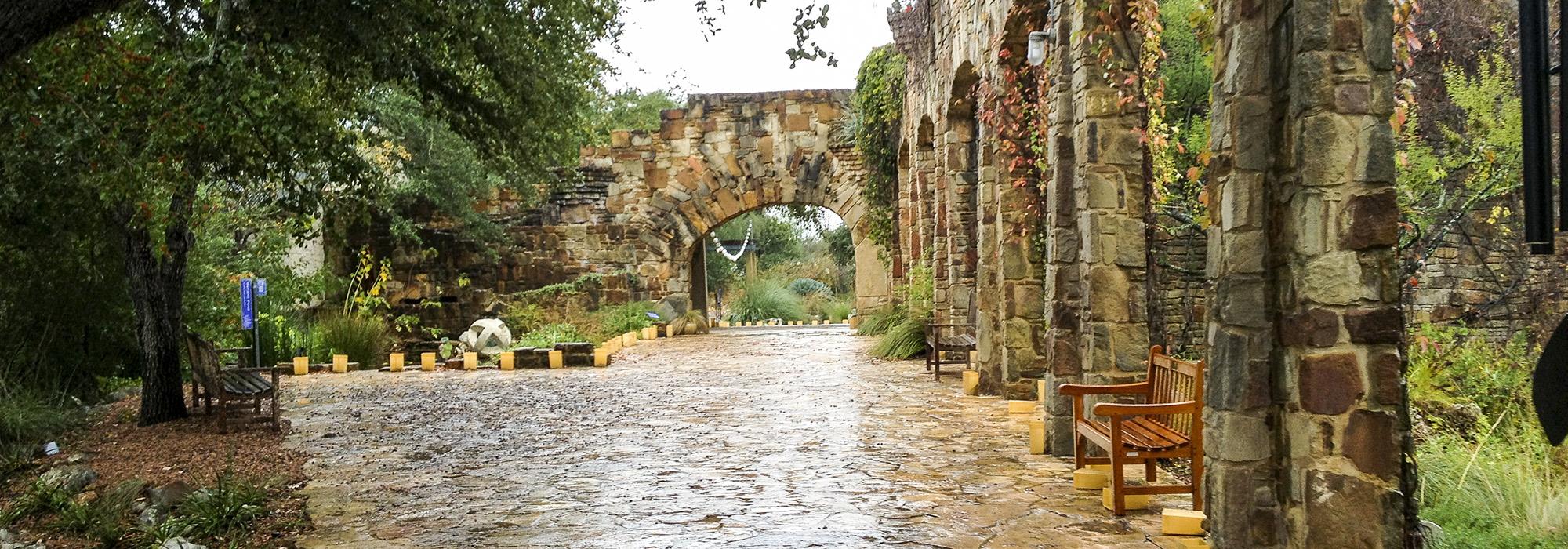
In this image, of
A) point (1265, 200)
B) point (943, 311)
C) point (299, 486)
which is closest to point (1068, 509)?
point (1265, 200)

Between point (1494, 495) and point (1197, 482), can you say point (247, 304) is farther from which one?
point (1494, 495)

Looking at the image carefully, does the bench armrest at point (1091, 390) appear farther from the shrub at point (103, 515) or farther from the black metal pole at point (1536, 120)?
the shrub at point (103, 515)

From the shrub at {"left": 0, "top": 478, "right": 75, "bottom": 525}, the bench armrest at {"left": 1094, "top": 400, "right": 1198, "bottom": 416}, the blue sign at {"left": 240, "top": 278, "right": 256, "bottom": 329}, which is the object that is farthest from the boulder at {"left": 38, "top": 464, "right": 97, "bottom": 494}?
the bench armrest at {"left": 1094, "top": 400, "right": 1198, "bottom": 416}

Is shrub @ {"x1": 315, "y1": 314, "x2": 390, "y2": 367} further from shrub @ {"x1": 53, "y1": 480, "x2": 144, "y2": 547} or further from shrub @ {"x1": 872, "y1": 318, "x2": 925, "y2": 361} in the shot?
shrub @ {"x1": 53, "y1": 480, "x2": 144, "y2": 547}

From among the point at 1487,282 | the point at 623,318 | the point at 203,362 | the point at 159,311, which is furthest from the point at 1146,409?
the point at 623,318

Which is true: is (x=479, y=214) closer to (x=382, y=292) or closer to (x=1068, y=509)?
(x=382, y=292)

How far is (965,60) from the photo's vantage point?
10.7 m

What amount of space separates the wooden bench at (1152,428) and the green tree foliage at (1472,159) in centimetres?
339

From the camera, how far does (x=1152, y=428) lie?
18.0ft

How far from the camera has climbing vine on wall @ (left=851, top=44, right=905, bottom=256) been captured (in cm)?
1731

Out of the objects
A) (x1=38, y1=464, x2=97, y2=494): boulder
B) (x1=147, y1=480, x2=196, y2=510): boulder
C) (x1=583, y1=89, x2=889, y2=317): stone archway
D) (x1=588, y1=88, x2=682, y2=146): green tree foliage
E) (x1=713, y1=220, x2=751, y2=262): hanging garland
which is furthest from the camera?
(x1=713, y1=220, x2=751, y2=262): hanging garland

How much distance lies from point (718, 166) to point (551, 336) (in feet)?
15.6

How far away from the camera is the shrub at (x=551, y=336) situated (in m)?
15.3

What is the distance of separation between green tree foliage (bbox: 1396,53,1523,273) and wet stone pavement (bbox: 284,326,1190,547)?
3313 millimetres
